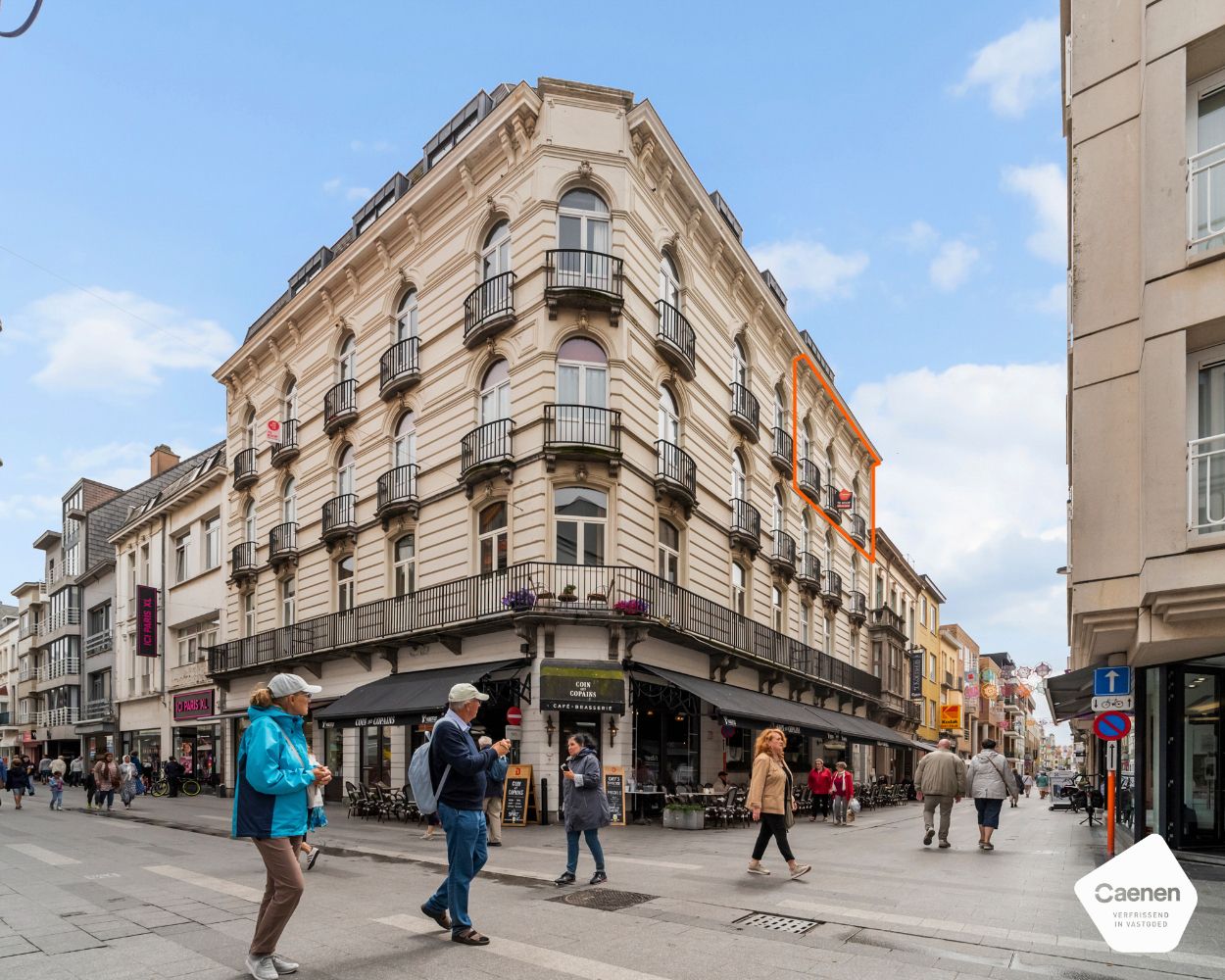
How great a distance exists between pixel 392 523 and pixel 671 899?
17000mm

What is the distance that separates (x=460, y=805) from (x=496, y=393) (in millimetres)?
15891

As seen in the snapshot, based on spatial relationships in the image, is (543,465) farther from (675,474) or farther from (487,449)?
(675,474)

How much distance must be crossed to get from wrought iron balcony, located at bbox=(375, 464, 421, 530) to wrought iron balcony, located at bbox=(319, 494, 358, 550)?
1.65 m

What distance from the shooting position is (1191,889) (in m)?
9.07

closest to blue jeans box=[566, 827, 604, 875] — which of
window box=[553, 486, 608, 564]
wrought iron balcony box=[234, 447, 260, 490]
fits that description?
window box=[553, 486, 608, 564]

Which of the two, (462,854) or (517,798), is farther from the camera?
(517,798)

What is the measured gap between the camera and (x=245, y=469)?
108 ft

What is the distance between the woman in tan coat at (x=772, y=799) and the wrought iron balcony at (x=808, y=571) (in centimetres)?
2136

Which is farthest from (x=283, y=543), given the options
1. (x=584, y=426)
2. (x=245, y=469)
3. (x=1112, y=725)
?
(x=1112, y=725)

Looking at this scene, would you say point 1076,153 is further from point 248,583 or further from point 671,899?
point 248,583

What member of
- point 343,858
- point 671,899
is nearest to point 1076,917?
point 671,899

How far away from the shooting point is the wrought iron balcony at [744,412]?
86.5ft

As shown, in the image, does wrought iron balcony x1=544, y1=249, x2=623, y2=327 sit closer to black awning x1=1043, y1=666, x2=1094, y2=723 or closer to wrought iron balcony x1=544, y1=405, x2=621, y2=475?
wrought iron balcony x1=544, y1=405, x2=621, y2=475

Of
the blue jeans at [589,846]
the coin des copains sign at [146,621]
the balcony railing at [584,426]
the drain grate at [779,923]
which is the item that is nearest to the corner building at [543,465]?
the balcony railing at [584,426]
